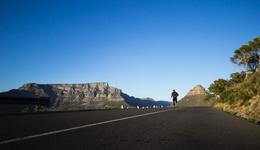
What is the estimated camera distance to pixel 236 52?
2356 inches

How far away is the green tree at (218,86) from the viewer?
240 ft

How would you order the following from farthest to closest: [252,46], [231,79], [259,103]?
[231,79]
[252,46]
[259,103]

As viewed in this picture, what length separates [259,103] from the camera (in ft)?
46.4

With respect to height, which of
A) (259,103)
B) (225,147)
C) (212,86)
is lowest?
(225,147)

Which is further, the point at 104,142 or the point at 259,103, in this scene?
the point at 259,103

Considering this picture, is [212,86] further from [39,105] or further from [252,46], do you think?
[39,105]

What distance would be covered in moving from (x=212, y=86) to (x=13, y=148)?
7615cm

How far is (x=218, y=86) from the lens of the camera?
74312 mm

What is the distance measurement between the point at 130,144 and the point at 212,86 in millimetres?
74881

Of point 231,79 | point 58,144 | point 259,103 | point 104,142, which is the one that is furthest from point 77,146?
point 231,79

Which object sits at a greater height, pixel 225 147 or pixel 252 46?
pixel 252 46

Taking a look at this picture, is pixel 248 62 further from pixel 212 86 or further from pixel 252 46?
pixel 212 86

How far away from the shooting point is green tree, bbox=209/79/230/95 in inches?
2879

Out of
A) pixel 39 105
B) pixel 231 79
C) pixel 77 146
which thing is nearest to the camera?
pixel 77 146
